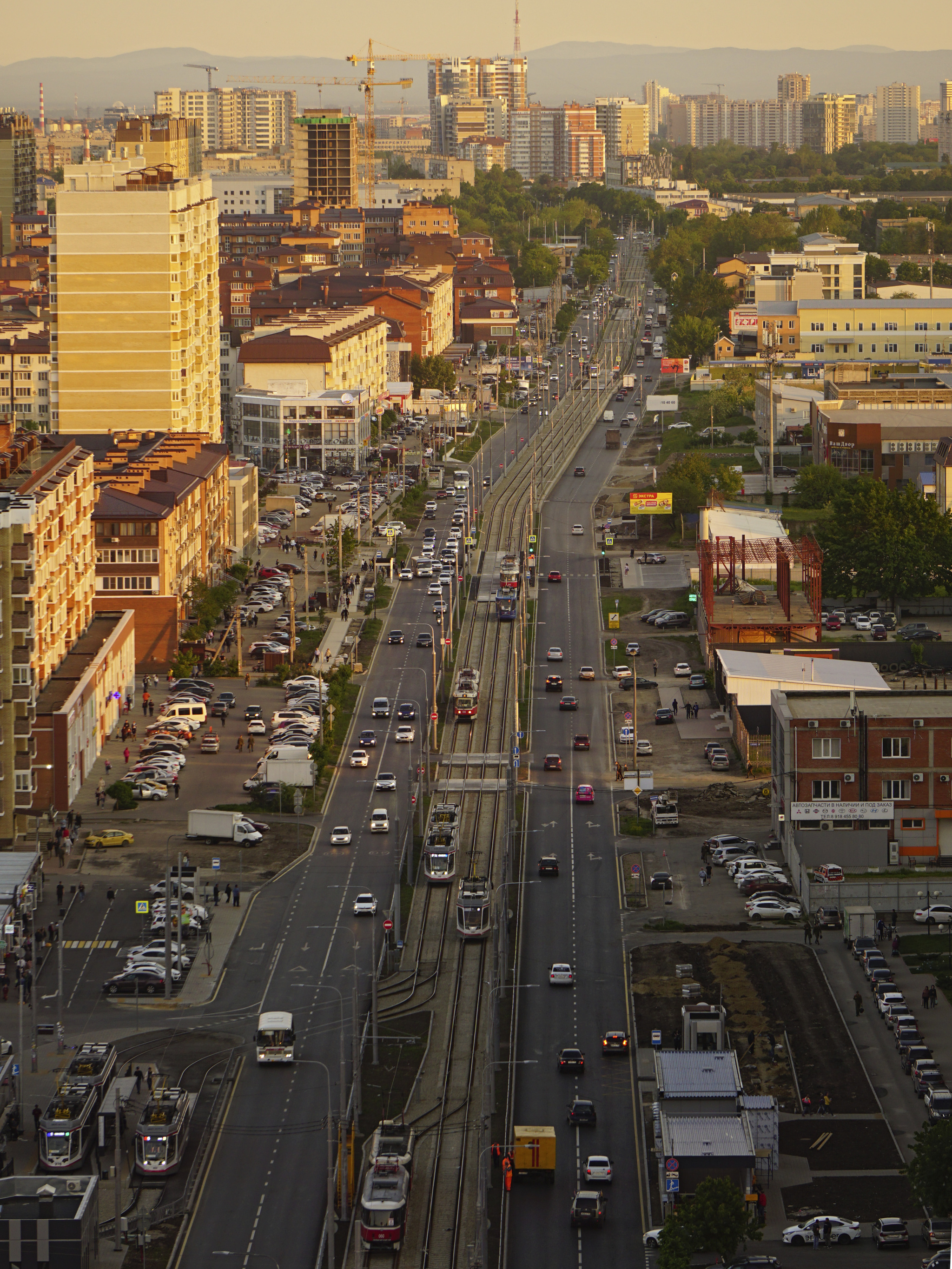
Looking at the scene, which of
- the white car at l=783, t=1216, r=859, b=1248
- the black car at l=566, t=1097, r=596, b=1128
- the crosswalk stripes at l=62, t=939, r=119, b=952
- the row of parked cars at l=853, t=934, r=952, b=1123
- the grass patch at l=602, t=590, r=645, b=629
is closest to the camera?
the white car at l=783, t=1216, r=859, b=1248

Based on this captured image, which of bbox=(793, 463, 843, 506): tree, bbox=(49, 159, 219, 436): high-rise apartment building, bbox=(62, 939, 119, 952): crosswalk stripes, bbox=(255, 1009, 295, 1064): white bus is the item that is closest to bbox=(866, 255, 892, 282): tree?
bbox=(793, 463, 843, 506): tree

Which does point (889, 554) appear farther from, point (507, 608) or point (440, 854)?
point (440, 854)

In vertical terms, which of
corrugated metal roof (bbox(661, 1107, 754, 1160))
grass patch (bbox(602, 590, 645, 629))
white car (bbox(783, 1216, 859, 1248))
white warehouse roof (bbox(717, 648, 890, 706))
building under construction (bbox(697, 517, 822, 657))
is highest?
building under construction (bbox(697, 517, 822, 657))

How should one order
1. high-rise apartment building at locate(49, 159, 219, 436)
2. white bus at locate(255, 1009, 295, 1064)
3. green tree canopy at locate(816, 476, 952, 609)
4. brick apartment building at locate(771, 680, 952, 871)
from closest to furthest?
1. white bus at locate(255, 1009, 295, 1064)
2. brick apartment building at locate(771, 680, 952, 871)
3. green tree canopy at locate(816, 476, 952, 609)
4. high-rise apartment building at locate(49, 159, 219, 436)

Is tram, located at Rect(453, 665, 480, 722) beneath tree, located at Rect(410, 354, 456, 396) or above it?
beneath

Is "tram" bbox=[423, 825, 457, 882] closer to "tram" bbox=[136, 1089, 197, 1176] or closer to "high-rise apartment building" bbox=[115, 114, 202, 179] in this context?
"tram" bbox=[136, 1089, 197, 1176]

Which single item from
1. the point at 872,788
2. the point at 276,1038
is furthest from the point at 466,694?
the point at 276,1038

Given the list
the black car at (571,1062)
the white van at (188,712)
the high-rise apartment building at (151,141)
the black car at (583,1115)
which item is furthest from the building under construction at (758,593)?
the high-rise apartment building at (151,141)
